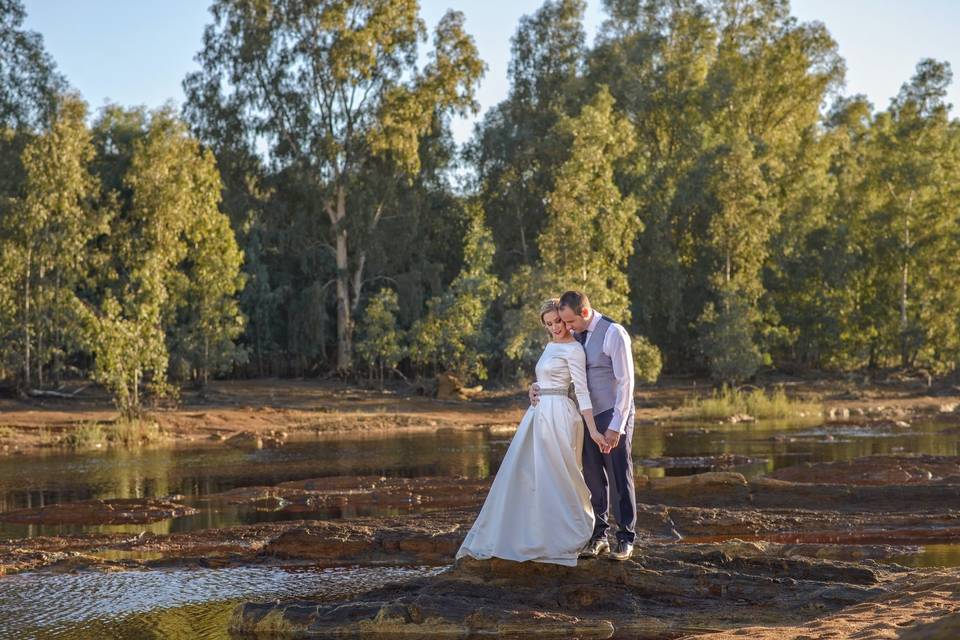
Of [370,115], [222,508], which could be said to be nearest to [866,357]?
[370,115]

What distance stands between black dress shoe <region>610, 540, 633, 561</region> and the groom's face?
172 cm

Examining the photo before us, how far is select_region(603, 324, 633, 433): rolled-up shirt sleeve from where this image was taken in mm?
8977

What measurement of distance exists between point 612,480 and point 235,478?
12874 mm

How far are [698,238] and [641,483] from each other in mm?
32447

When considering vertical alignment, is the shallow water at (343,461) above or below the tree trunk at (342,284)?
below

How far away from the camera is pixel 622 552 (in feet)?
29.8

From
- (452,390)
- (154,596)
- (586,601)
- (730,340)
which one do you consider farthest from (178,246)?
(586,601)

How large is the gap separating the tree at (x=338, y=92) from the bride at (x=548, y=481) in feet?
116

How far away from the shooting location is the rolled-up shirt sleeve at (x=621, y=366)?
8.98 meters

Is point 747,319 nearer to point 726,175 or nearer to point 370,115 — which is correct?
point 726,175

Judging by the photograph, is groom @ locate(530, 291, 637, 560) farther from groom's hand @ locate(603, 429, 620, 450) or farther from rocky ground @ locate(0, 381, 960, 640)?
rocky ground @ locate(0, 381, 960, 640)

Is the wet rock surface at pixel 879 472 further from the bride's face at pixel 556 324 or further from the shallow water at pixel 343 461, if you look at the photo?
the bride's face at pixel 556 324

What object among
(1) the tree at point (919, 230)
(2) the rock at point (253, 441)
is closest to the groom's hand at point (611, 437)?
(2) the rock at point (253, 441)

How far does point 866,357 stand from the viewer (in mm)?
48781
